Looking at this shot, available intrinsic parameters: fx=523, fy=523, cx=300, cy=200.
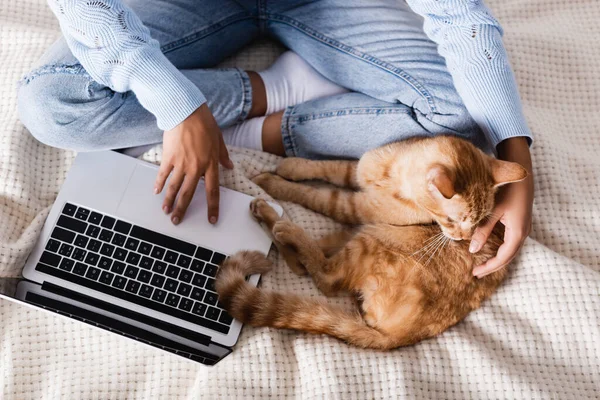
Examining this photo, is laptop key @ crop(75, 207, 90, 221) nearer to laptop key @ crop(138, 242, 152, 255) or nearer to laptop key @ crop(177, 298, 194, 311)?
laptop key @ crop(138, 242, 152, 255)

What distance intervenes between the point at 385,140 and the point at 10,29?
1.04 metres

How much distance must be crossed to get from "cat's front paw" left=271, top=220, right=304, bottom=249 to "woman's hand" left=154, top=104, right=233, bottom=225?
0.14 metres

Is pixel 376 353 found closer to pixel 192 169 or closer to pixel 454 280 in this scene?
pixel 454 280

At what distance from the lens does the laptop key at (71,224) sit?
1.18 meters

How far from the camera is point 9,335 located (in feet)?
3.72

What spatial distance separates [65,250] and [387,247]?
0.75 metres

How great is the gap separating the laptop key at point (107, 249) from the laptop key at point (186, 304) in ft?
0.63

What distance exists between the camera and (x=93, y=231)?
1.17m

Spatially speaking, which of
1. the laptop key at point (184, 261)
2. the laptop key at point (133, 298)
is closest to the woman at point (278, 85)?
the laptop key at point (184, 261)

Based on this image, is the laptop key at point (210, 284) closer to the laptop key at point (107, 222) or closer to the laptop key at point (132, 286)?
the laptop key at point (132, 286)

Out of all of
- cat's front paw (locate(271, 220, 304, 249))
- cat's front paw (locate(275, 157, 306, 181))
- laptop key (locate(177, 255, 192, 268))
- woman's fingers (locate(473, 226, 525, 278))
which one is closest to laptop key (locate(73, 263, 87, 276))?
laptop key (locate(177, 255, 192, 268))

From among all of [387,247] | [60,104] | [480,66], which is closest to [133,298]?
[60,104]

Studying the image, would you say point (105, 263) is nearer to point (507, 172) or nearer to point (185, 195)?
point (185, 195)

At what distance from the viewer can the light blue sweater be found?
1.10 meters
